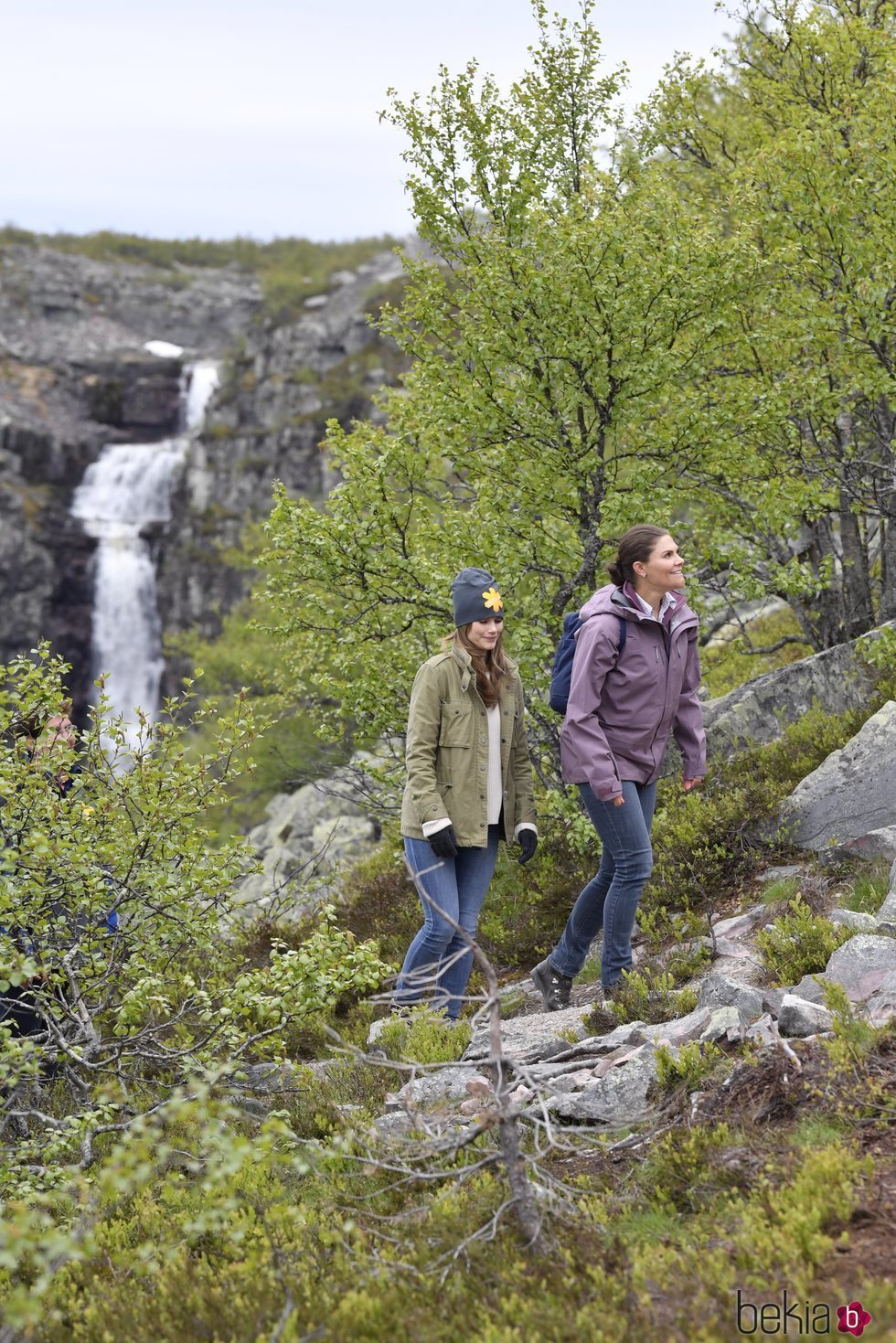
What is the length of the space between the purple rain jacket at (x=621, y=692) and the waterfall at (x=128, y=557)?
34.1 meters

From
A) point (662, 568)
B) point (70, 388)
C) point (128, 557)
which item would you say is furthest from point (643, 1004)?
point (70, 388)

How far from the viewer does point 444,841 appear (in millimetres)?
5516

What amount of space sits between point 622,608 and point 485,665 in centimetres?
85

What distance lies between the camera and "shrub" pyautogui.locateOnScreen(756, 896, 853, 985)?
5.30 m

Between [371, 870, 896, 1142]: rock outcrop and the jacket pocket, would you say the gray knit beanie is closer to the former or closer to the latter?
the jacket pocket

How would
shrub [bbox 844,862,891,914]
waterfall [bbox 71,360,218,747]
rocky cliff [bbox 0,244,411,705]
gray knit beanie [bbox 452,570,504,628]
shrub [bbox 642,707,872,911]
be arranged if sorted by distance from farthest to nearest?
rocky cliff [bbox 0,244,411,705] → waterfall [bbox 71,360,218,747] → shrub [bbox 642,707,872,911] → shrub [bbox 844,862,891,914] → gray knit beanie [bbox 452,570,504,628]

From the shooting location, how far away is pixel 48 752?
5.51m

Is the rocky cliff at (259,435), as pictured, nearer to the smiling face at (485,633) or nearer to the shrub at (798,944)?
the smiling face at (485,633)

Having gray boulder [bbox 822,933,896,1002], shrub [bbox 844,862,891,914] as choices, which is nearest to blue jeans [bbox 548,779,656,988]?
gray boulder [bbox 822,933,896,1002]

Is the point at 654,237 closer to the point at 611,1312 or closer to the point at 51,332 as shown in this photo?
the point at 611,1312

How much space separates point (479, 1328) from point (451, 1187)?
23.6 inches

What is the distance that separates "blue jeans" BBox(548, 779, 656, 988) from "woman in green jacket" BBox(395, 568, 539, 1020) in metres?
0.44

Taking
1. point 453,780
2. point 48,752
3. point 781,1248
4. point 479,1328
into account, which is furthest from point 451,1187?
point 48,752
